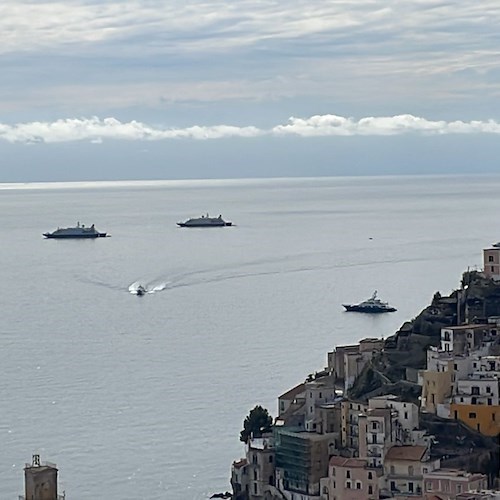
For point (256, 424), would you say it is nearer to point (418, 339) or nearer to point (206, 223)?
point (418, 339)

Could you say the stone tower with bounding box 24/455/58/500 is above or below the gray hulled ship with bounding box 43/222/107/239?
below

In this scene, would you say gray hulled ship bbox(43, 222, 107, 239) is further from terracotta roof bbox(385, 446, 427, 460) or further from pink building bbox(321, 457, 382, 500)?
terracotta roof bbox(385, 446, 427, 460)

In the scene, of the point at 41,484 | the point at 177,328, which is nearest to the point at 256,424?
the point at 41,484

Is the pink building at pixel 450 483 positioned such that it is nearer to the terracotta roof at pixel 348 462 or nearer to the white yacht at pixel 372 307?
the terracotta roof at pixel 348 462

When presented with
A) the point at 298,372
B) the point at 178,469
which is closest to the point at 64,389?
the point at 298,372

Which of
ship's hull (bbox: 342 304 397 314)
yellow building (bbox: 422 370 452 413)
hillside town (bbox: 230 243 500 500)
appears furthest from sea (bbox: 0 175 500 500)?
yellow building (bbox: 422 370 452 413)
